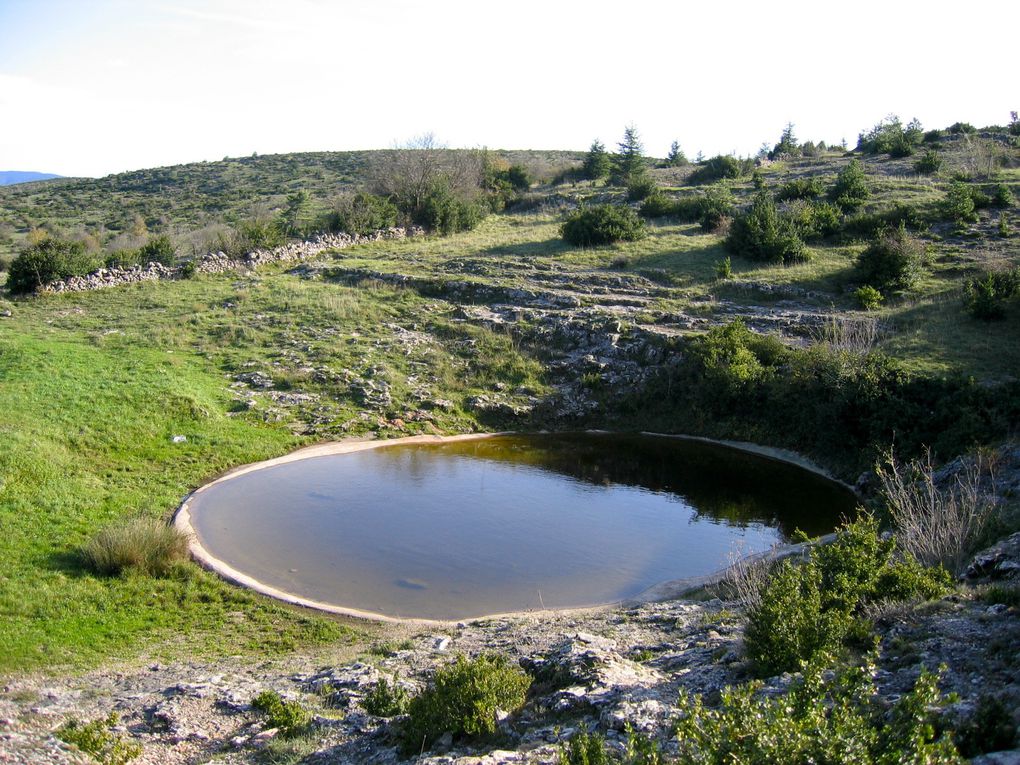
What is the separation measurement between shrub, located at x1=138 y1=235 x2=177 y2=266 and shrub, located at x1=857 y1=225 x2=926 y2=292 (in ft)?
106

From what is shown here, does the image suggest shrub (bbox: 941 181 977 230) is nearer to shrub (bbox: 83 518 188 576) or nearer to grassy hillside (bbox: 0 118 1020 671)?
grassy hillside (bbox: 0 118 1020 671)

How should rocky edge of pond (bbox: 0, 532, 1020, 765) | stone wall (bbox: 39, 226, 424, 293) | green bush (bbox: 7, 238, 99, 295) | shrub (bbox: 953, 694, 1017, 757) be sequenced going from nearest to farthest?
1. shrub (bbox: 953, 694, 1017, 757)
2. rocky edge of pond (bbox: 0, 532, 1020, 765)
3. green bush (bbox: 7, 238, 99, 295)
4. stone wall (bbox: 39, 226, 424, 293)

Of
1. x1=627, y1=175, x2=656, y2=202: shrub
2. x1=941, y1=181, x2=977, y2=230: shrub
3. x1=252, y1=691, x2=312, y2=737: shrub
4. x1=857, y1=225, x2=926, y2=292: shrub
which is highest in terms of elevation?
x1=627, y1=175, x2=656, y2=202: shrub

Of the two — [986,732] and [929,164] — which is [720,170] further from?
[986,732]

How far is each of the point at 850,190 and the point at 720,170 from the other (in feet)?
52.4

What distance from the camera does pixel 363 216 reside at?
45.0 metres

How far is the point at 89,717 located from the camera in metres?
9.34

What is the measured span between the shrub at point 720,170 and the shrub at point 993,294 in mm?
28132

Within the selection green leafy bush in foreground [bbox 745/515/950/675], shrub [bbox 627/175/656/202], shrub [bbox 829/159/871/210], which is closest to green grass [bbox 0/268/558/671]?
green leafy bush in foreground [bbox 745/515/950/675]

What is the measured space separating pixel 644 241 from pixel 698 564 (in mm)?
24656

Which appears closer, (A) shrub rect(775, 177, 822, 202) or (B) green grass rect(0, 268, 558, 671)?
(B) green grass rect(0, 268, 558, 671)

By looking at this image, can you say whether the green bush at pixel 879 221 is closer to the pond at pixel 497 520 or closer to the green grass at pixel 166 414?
the pond at pixel 497 520

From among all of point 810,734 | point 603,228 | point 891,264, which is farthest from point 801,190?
point 810,734

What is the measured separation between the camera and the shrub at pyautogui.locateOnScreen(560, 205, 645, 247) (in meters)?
37.6
